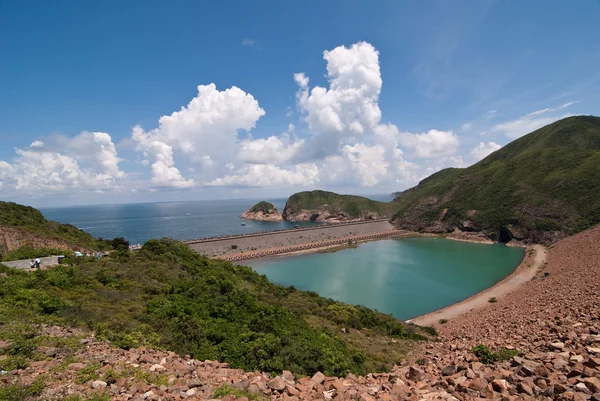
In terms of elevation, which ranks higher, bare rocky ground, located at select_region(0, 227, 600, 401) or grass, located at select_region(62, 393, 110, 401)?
grass, located at select_region(62, 393, 110, 401)

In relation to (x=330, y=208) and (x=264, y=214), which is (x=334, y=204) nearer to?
(x=330, y=208)

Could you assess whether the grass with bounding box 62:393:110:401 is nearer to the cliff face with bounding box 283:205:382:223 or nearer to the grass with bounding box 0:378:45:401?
the grass with bounding box 0:378:45:401

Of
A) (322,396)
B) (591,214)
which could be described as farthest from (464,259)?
(322,396)

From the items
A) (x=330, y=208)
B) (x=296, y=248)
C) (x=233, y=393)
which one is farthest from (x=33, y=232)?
(x=330, y=208)

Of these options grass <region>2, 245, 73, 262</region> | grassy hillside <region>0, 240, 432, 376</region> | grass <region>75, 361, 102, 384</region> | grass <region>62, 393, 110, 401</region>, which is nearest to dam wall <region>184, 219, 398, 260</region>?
grass <region>2, 245, 73, 262</region>

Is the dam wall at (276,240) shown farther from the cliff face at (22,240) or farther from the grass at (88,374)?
the grass at (88,374)
